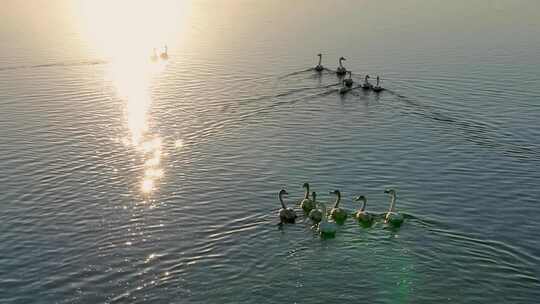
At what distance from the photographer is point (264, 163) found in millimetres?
55562

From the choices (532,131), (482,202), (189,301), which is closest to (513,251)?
(482,202)

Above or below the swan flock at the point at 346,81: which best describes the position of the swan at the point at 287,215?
below

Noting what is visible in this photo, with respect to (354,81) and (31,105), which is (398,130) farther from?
(31,105)

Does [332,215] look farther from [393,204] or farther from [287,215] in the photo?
[393,204]

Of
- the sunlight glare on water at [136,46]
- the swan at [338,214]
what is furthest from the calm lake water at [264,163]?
the swan at [338,214]

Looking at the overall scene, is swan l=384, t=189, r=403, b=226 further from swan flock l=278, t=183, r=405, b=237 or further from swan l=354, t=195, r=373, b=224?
swan l=354, t=195, r=373, b=224

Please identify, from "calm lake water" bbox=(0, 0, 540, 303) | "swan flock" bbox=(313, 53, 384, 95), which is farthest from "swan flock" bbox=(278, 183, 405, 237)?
"swan flock" bbox=(313, 53, 384, 95)

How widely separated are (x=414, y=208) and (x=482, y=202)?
498 cm

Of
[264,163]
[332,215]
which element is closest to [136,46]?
[264,163]

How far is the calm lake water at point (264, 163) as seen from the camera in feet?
125

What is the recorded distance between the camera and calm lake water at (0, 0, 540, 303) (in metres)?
38.2

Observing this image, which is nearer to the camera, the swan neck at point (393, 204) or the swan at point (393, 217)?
the swan at point (393, 217)

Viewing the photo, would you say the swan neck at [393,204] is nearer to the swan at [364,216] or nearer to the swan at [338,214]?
the swan at [364,216]

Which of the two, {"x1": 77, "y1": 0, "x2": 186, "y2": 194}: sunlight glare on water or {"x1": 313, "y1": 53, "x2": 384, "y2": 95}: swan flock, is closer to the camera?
{"x1": 77, "y1": 0, "x2": 186, "y2": 194}: sunlight glare on water
